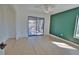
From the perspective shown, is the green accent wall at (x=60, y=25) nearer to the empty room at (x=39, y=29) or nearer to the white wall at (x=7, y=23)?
the empty room at (x=39, y=29)

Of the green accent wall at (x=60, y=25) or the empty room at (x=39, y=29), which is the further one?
the green accent wall at (x=60, y=25)

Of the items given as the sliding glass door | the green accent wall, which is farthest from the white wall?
the green accent wall

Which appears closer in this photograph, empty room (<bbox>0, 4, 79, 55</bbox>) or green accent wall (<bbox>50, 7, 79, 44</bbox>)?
empty room (<bbox>0, 4, 79, 55</bbox>)

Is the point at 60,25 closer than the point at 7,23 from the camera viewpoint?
No

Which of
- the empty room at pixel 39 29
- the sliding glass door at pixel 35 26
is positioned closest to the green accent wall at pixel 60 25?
the empty room at pixel 39 29

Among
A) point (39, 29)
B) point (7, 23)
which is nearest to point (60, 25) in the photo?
point (39, 29)

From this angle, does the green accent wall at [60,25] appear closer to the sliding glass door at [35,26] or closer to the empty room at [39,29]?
the empty room at [39,29]

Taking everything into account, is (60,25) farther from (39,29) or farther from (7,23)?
(7,23)

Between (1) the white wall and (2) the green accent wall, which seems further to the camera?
(2) the green accent wall

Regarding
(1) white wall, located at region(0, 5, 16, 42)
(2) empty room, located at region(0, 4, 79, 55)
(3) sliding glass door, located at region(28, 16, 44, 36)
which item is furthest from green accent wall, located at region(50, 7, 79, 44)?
(1) white wall, located at region(0, 5, 16, 42)

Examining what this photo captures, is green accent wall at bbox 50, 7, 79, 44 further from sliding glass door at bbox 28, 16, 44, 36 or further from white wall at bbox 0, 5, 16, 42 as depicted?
white wall at bbox 0, 5, 16, 42

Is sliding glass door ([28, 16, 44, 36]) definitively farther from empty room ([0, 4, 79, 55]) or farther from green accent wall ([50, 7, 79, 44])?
green accent wall ([50, 7, 79, 44])

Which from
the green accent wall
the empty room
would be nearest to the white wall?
the empty room

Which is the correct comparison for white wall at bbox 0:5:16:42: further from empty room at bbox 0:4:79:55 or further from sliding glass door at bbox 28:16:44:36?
sliding glass door at bbox 28:16:44:36
